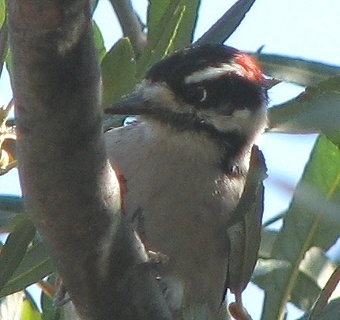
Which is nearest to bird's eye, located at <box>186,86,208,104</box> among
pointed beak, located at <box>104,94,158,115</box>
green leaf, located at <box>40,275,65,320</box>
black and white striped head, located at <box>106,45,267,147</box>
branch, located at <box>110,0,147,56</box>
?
black and white striped head, located at <box>106,45,267,147</box>

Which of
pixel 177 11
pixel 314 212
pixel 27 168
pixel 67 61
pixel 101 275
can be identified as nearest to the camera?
pixel 67 61

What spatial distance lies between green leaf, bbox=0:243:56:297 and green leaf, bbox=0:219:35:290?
8.1 inches

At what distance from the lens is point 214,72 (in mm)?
2854

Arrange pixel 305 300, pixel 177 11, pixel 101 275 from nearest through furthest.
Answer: pixel 101 275 → pixel 305 300 → pixel 177 11

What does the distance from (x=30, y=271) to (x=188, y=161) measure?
1.72ft

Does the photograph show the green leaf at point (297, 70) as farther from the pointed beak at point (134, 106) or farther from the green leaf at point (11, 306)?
the green leaf at point (11, 306)

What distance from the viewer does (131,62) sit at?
2619mm

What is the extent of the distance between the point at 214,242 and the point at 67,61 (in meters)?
1.36

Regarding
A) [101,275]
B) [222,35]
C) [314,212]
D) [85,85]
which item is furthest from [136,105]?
[85,85]

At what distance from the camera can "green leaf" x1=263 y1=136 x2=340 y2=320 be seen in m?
2.33

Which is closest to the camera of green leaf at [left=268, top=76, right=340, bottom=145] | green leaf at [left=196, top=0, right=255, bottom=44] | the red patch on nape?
green leaf at [left=268, top=76, right=340, bottom=145]

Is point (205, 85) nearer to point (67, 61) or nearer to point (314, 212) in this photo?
point (314, 212)

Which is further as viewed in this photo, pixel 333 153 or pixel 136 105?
pixel 136 105

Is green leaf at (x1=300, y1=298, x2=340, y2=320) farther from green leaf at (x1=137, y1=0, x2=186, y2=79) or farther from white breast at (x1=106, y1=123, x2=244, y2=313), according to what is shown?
green leaf at (x1=137, y1=0, x2=186, y2=79)
